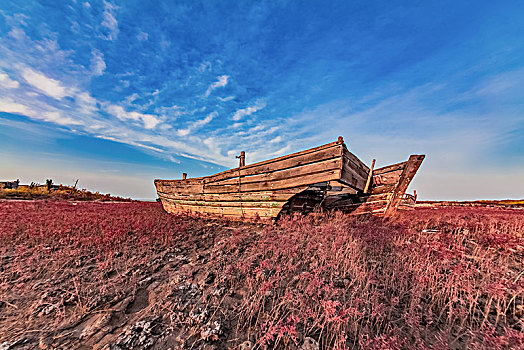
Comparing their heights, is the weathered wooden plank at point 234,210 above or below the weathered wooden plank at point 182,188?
below

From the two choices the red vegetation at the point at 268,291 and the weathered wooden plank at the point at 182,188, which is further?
the weathered wooden plank at the point at 182,188

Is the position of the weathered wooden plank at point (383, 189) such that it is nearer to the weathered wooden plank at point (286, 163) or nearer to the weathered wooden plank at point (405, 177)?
the weathered wooden plank at point (405, 177)

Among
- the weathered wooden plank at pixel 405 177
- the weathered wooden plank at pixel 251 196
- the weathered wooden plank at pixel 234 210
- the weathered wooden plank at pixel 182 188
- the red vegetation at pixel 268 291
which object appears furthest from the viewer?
the weathered wooden plank at pixel 182 188

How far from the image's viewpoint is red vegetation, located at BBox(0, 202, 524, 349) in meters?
2.43

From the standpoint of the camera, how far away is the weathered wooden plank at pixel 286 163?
5.72 meters

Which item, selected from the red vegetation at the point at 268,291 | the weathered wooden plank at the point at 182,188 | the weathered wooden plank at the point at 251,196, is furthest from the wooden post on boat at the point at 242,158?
the red vegetation at the point at 268,291

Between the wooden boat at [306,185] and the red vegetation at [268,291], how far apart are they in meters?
1.13

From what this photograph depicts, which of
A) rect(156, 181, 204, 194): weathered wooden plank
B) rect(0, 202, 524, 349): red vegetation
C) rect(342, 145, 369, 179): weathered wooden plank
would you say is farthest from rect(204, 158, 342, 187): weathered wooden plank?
rect(156, 181, 204, 194): weathered wooden plank

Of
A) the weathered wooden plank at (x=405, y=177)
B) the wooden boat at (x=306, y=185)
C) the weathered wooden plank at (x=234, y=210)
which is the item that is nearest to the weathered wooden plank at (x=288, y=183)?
the wooden boat at (x=306, y=185)

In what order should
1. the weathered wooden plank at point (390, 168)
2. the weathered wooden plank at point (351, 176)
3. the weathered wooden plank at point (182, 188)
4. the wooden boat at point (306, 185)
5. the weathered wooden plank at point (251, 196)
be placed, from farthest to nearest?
the weathered wooden plank at point (182, 188) → the weathered wooden plank at point (390, 168) → the weathered wooden plank at point (251, 196) → the wooden boat at point (306, 185) → the weathered wooden plank at point (351, 176)

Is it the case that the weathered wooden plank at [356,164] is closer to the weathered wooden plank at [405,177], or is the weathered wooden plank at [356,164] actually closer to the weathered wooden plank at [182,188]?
the weathered wooden plank at [405,177]

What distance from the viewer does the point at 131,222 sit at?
7.96 metres

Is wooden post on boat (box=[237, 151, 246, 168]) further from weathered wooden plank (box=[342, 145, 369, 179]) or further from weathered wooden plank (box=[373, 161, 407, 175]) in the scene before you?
weathered wooden plank (box=[373, 161, 407, 175])

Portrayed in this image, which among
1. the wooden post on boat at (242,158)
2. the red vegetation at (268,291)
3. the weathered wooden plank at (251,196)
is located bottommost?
the red vegetation at (268,291)
